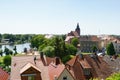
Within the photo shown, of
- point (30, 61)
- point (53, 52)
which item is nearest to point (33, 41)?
point (53, 52)

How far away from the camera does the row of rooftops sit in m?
32.4

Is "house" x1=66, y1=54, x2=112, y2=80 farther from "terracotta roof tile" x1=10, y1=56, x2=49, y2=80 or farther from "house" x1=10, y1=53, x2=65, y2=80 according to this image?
"terracotta roof tile" x1=10, y1=56, x2=49, y2=80

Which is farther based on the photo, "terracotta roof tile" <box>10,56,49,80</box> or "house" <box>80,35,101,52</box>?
"house" <box>80,35,101,52</box>

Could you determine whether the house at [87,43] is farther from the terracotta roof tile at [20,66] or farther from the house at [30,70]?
the terracotta roof tile at [20,66]

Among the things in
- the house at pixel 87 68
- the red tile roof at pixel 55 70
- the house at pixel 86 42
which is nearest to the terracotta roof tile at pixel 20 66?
Answer: the red tile roof at pixel 55 70

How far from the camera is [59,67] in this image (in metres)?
35.6

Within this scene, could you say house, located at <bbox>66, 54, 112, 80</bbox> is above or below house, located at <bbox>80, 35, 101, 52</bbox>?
above

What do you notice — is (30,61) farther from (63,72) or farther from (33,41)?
(33,41)

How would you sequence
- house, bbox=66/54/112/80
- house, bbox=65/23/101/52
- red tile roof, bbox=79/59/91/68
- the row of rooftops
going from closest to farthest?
the row of rooftops < house, bbox=66/54/112/80 < red tile roof, bbox=79/59/91/68 < house, bbox=65/23/101/52

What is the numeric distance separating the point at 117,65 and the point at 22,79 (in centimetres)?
2124

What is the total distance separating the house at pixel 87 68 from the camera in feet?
124

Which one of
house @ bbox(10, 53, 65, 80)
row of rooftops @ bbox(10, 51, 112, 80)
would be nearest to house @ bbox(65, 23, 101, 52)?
row of rooftops @ bbox(10, 51, 112, 80)

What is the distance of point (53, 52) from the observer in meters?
79.5

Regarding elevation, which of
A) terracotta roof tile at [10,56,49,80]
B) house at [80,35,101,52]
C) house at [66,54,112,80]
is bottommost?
house at [80,35,101,52]
